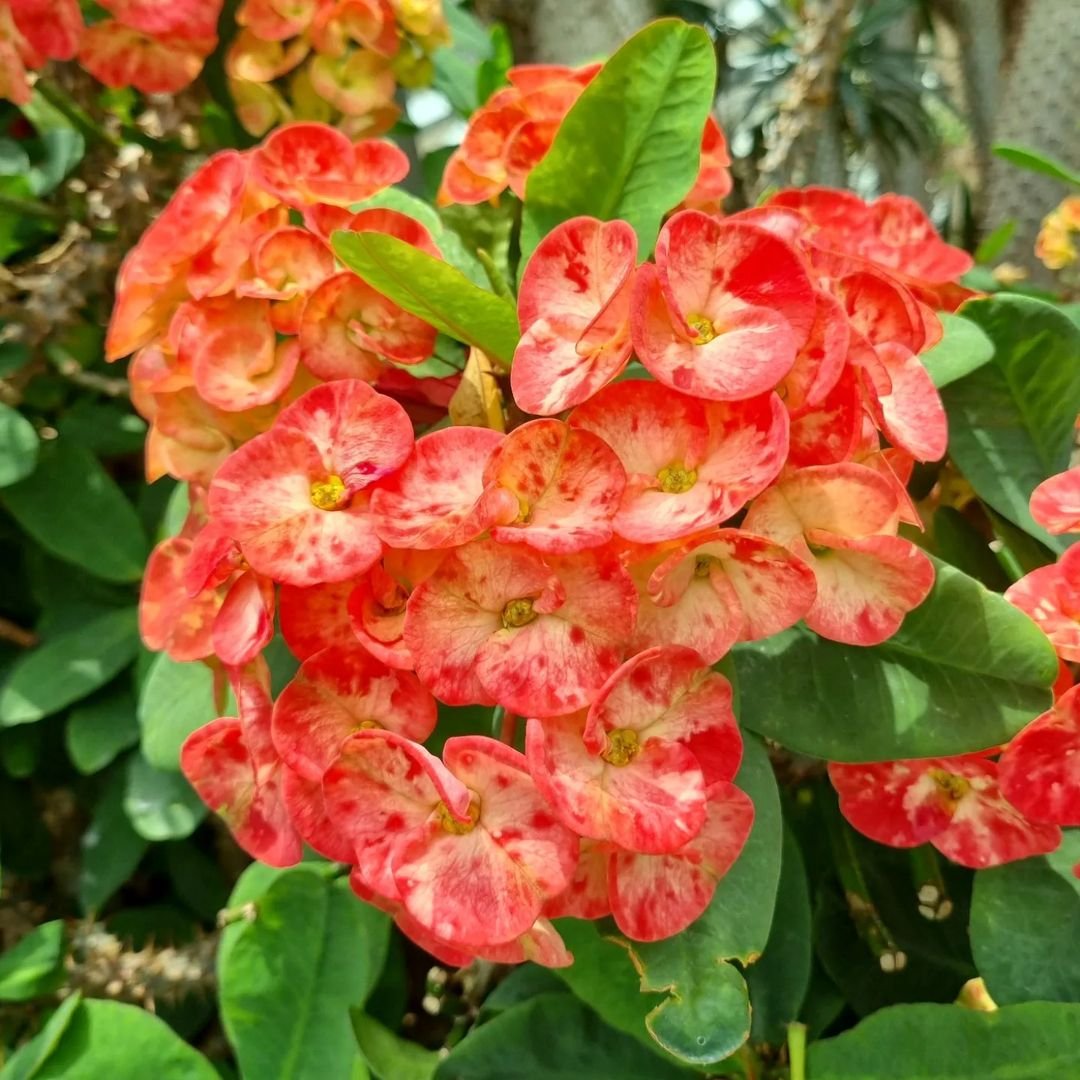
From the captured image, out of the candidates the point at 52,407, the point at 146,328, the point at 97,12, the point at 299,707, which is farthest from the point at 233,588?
the point at 97,12

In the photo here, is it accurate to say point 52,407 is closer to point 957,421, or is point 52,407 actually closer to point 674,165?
point 674,165

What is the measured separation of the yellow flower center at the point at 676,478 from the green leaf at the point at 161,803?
0.51 meters

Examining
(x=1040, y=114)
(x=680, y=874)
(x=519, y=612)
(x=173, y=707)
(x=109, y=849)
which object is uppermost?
(x=519, y=612)

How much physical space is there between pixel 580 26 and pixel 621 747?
42.7 inches

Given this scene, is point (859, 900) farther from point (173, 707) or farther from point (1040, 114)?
point (1040, 114)

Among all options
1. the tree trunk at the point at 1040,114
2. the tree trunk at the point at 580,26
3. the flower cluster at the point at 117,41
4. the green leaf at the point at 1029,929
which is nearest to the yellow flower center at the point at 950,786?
the green leaf at the point at 1029,929

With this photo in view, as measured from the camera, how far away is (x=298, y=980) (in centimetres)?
63

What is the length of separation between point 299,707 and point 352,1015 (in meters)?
0.24

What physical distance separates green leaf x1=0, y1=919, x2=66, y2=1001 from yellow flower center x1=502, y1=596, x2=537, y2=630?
0.56 m

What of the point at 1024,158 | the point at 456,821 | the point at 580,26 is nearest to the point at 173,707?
the point at 456,821

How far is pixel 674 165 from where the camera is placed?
1.76 ft

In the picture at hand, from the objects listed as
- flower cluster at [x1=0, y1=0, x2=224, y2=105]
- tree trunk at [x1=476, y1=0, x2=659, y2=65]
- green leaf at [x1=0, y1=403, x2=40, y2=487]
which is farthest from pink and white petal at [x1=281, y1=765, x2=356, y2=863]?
tree trunk at [x1=476, y1=0, x2=659, y2=65]

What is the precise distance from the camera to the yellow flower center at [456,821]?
419 millimetres

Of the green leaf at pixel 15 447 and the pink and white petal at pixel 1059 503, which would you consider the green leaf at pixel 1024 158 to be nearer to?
the pink and white petal at pixel 1059 503
